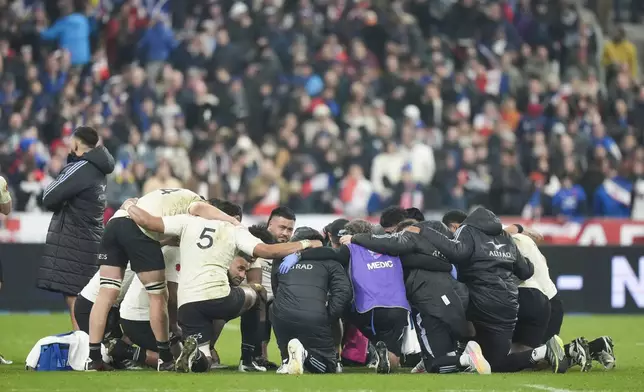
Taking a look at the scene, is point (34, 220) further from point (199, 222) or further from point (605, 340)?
point (605, 340)

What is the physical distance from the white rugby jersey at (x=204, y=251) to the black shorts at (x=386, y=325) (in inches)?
49.2

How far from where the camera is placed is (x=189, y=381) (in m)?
11.1

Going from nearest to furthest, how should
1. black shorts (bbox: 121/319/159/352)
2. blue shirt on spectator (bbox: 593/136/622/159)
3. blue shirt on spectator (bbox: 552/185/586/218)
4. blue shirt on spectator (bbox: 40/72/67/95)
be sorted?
black shorts (bbox: 121/319/159/352), blue shirt on spectator (bbox: 552/185/586/218), blue shirt on spectator (bbox: 40/72/67/95), blue shirt on spectator (bbox: 593/136/622/159)

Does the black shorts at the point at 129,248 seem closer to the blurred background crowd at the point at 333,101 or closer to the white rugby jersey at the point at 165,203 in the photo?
the white rugby jersey at the point at 165,203

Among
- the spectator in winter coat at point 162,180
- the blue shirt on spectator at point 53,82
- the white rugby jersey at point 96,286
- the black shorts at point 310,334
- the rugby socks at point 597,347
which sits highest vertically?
the blue shirt on spectator at point 53,82

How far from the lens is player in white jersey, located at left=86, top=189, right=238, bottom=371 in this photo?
39.8 feet

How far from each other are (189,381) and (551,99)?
16.0 meters

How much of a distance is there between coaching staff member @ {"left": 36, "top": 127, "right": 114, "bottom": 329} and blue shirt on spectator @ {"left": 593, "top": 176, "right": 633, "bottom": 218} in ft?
38.4

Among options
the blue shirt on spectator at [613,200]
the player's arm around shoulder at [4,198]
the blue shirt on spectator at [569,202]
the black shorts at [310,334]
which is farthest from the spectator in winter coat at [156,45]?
the black shorts at [310,334]

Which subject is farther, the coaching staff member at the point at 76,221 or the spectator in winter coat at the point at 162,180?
the spectator in winter coat at the point at 162,180

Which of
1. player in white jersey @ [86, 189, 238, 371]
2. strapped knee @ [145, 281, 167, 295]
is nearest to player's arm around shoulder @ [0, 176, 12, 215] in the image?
player in white jersey @ [86, 189, 238, 371]

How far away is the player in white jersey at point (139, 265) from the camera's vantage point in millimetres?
12133

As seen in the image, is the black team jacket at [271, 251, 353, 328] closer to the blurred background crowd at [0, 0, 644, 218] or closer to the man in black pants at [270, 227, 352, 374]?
the man in black pants at [270, 227, 352, 374]

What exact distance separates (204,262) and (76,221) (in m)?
2.01
